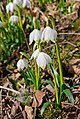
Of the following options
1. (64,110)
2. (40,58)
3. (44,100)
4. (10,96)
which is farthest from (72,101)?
(10,96)

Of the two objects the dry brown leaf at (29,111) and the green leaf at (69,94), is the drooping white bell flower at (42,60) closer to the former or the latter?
the green leaf at (69,94)

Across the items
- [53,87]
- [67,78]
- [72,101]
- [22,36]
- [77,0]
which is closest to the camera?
[72,101]

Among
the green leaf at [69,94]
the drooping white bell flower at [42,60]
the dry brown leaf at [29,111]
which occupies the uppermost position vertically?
the drooping white bell flower at [42,60]

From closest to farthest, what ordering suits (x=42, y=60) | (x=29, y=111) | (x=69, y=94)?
(x=42, y=60), (x=69, y=94), (x=29, y=111)

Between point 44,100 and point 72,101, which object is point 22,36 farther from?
point 72,101

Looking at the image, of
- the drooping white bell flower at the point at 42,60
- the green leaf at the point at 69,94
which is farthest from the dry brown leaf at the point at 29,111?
the drooping white bell flower at the point at 42,60

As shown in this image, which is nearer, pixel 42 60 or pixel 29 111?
pixel 42 60

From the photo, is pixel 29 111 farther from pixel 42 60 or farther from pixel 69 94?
pixel 42 60

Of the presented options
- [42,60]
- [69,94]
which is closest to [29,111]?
[69,94]

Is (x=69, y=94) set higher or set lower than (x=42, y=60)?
lower

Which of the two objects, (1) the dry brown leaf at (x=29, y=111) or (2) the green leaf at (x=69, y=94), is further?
(1) the dry brown leaf at (x=29, y=111)

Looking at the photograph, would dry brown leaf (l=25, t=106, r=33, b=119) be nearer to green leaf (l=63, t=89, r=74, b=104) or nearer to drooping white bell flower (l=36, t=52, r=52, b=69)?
green leaf (l=63, t=89, r=74, b=104)
